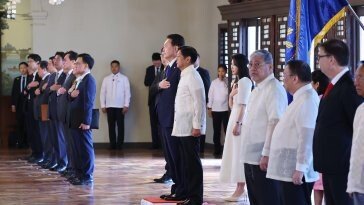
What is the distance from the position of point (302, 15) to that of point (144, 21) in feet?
32.6

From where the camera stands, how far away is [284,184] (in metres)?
5.72

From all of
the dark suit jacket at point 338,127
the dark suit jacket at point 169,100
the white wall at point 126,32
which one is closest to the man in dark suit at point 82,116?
the dark suit jacket at point 169,100

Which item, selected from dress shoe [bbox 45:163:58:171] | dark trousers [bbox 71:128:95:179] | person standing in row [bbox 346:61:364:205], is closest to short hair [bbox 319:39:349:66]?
person standing in row [bbox 346:61:364:205]

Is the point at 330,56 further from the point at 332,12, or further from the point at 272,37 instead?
the point at 272,37

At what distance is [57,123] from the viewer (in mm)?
11922

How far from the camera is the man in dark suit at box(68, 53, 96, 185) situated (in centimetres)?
1039

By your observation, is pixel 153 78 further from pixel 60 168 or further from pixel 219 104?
pixel 60 168

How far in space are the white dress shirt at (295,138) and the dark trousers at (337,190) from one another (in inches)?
13.3

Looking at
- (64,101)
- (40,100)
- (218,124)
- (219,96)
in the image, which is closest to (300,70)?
(64,101)

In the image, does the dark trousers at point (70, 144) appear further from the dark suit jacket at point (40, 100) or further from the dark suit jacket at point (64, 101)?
the dark suit jacket at point (40, 100)

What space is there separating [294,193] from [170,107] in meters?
3.22

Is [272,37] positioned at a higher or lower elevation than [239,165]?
higher

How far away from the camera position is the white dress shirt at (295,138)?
5.56 meters

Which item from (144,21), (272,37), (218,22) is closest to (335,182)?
(272,37)
